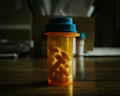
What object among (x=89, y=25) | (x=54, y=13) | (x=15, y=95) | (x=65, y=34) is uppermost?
(x=54, y=13)

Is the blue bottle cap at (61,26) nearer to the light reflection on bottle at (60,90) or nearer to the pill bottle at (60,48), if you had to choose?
the pill bottle at (60,48)

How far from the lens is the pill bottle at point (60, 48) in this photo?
0.44 metres

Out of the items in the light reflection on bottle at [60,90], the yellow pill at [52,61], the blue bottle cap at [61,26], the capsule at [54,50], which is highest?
the blue bottle cap at [61,26]

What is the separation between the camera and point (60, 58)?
1.48 feet

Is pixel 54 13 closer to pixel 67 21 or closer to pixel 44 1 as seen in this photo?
pixel 44 1

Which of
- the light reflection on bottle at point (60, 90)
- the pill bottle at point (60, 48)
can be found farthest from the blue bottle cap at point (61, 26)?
the light reflection on bottle at point (60, 90)

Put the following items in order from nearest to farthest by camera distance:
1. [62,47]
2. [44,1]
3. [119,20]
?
1. [62,47]
2. [44,1]
3. [119,20]

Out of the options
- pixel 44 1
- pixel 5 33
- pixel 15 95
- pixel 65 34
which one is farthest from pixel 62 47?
pixel 5 33

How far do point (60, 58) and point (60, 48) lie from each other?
0.03 metres

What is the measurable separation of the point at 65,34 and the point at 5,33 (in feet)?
6.00

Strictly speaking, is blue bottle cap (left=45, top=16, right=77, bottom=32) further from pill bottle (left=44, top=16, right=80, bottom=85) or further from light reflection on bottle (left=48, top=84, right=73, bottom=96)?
light reflection on bottle (left=48, top=84, right=73, bottom=96)

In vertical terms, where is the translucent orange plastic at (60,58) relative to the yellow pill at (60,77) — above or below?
above

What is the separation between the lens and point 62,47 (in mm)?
467

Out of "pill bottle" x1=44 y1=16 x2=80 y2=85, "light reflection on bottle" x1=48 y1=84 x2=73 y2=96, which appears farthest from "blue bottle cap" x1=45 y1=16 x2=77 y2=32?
"light reflection on bottle" x1=48 y1=84 x2=73 y2=96
